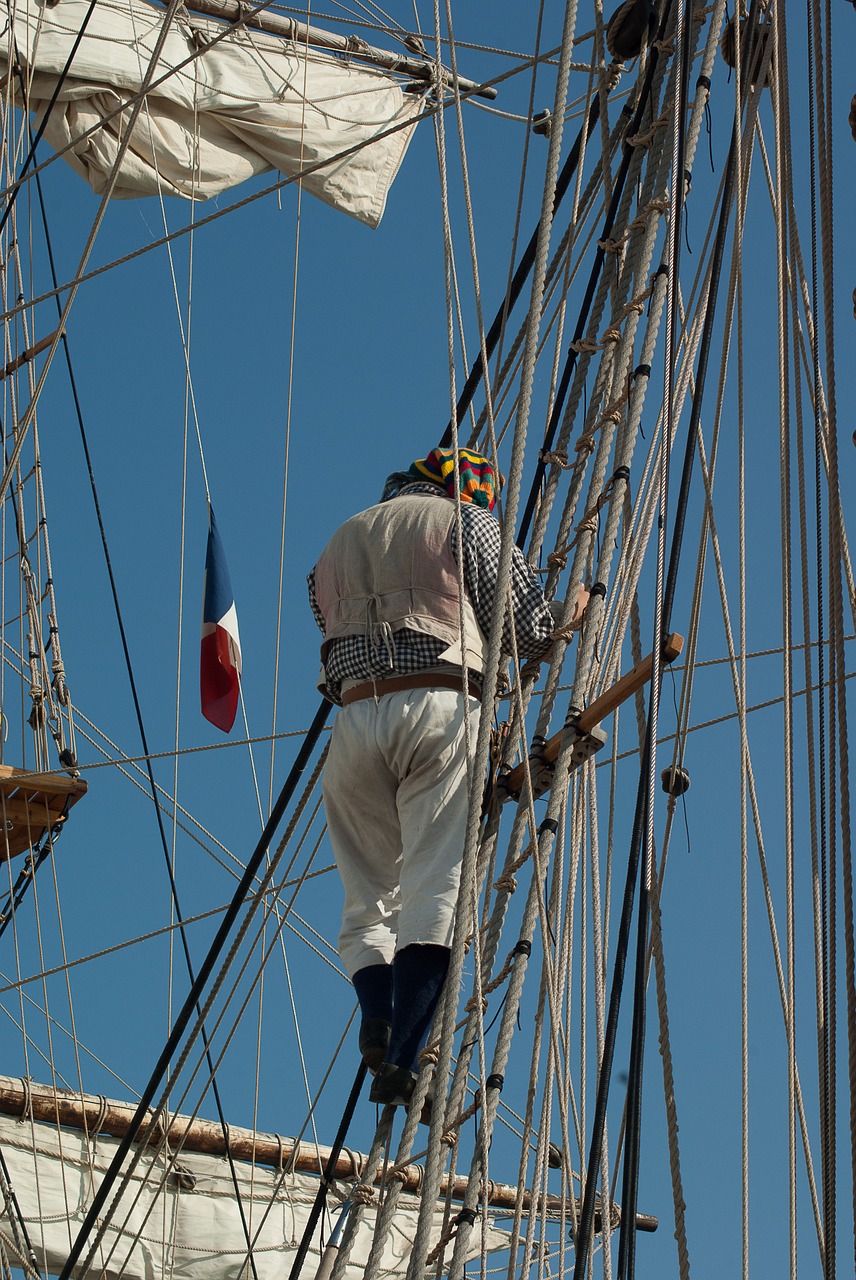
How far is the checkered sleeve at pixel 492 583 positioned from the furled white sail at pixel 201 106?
5.76m

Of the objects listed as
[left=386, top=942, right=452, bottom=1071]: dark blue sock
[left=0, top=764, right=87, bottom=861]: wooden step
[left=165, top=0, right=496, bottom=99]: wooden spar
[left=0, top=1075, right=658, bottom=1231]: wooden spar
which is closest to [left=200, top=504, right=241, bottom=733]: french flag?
[left=0, top=764, right=87, bottom=861]: wooden step

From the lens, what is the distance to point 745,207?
15.8 ft

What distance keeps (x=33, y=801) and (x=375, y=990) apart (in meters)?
4.02

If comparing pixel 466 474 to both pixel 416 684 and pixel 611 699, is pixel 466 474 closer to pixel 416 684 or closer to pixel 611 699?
pixel 416 684

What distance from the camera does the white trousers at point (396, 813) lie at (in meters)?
3.54

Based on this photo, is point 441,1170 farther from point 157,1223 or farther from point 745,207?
point 157,1223

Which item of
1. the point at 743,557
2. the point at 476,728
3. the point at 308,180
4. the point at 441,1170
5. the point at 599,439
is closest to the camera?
the point at 441,1170

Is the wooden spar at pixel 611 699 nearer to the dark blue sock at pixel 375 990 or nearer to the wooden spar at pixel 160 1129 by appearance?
the dark blue sock at pixel 375 990

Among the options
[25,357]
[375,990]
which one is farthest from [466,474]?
[25,357]

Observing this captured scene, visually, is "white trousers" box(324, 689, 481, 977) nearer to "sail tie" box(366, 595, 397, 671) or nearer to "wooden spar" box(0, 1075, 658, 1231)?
"sail tie" box(366, 595, 397, 671)

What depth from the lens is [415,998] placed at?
134 inches

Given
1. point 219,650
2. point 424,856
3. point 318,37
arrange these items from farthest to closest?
1. point 318,37
2. point 219,650
3. point 424,856

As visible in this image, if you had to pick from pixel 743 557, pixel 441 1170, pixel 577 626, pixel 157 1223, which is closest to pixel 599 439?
pixel 577 626

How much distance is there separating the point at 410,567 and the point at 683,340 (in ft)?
4.07
